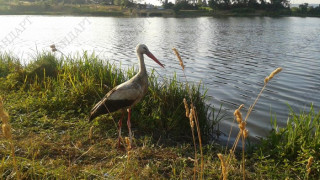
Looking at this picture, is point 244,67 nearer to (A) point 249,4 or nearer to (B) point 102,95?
(B) point 102,95

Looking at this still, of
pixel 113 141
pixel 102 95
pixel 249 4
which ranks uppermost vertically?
pixel 249 4

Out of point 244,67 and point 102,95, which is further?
point 244,67

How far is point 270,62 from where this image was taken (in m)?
15.5

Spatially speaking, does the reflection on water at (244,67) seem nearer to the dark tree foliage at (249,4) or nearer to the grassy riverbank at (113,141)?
the grassy riverbank at (113,141)

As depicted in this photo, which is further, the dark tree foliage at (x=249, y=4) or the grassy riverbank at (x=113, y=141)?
the dark tree foliage at (x=249, y=4)

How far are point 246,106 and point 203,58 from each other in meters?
8.23

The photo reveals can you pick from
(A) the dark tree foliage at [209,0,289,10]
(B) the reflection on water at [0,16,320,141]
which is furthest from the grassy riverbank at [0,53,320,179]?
(A) the dark tree foliage at [209,0,289,10]

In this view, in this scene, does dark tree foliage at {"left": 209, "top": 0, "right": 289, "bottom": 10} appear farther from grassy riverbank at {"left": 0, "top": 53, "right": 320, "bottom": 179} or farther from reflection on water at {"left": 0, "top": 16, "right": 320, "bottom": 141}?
grassy riverbank at {"left": 0, "top": 53, "right": 320, "bottom": 179}

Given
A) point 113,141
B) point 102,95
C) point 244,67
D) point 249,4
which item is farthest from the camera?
point 249,4

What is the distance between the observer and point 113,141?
518 cm

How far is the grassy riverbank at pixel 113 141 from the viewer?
3.99 meters

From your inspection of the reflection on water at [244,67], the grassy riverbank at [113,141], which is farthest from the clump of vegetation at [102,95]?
the reflection on water at [244,67]

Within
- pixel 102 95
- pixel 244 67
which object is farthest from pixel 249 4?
pixel 102 95

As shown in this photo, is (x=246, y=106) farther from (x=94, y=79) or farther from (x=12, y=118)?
(x=12, y=118)
